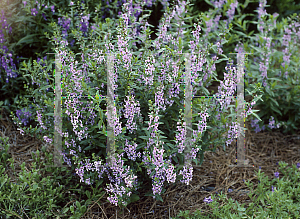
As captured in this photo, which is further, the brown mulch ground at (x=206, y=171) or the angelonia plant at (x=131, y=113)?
the brown mulch ground at (x=206, y=171)

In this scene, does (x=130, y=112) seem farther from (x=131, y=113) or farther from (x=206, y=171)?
(x=206, y=171)

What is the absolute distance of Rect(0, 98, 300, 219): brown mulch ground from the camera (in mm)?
3135

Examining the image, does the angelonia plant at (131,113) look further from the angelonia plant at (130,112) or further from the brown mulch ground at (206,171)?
the brown mulch ground at (206,171)

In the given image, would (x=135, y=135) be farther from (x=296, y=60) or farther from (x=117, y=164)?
(x=296, y=60)

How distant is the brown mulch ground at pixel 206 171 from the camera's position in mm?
3135

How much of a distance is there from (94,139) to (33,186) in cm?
76

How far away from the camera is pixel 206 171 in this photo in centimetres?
371

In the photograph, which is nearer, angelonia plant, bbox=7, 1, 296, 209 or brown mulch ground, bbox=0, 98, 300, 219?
angelonia plant, bbox=7, 1, 296, 209

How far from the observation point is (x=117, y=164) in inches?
108

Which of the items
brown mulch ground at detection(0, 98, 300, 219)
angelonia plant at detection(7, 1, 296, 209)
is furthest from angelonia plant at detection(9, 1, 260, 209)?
brown mulch ground at detection(0, 98, 300, 219)

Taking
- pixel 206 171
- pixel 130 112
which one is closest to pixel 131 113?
pixel 130 112

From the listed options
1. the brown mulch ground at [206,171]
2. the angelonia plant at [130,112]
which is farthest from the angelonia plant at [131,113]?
the brown mulch ground at [206,171]

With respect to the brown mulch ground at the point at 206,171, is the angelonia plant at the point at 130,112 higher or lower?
higher

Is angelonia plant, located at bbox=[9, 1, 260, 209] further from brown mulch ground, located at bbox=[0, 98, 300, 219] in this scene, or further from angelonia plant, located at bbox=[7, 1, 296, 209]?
brown mulch ground, located at bbox=[0, 98, 300, 219]
